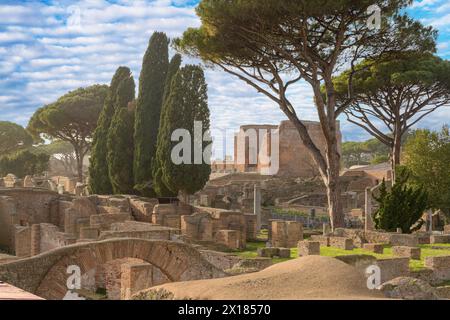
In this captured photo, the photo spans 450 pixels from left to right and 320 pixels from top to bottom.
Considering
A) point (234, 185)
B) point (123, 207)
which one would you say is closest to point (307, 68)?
point (123, 207)

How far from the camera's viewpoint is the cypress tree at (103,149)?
3088 centimetres

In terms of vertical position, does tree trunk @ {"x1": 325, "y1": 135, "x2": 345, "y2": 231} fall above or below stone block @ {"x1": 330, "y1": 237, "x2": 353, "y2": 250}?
above

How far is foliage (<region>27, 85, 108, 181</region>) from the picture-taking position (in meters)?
40.4

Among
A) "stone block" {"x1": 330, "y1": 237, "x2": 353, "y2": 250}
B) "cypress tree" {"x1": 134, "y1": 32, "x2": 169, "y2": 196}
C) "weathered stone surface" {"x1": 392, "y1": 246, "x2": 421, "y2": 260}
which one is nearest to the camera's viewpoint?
"weathered stone surface" {"x1": 392, "y1": 246, "x2": 421, "y2": 260}

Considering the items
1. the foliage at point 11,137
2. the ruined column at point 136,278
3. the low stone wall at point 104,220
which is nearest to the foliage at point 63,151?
the foliage at point 11,137

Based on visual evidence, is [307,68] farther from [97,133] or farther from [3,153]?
[3,153]

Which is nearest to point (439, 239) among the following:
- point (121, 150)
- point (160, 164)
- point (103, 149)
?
point (160, 164)

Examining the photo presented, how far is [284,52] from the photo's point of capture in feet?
62.7

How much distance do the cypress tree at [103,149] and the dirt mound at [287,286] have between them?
24.3 m

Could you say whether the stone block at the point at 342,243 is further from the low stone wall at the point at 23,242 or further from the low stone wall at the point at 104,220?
the low stone wall at the point at 23,242

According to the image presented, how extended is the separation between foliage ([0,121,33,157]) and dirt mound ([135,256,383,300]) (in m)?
48.2

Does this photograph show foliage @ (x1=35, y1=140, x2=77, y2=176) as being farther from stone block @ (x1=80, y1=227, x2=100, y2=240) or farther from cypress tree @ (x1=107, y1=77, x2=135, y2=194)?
stone block @ (x1=80, y1=227, x2=100, y2=240)

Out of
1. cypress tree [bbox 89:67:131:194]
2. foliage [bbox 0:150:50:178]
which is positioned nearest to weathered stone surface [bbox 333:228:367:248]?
cypress tree [bbox 89:67:131:194]

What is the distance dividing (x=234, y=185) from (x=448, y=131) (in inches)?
671
